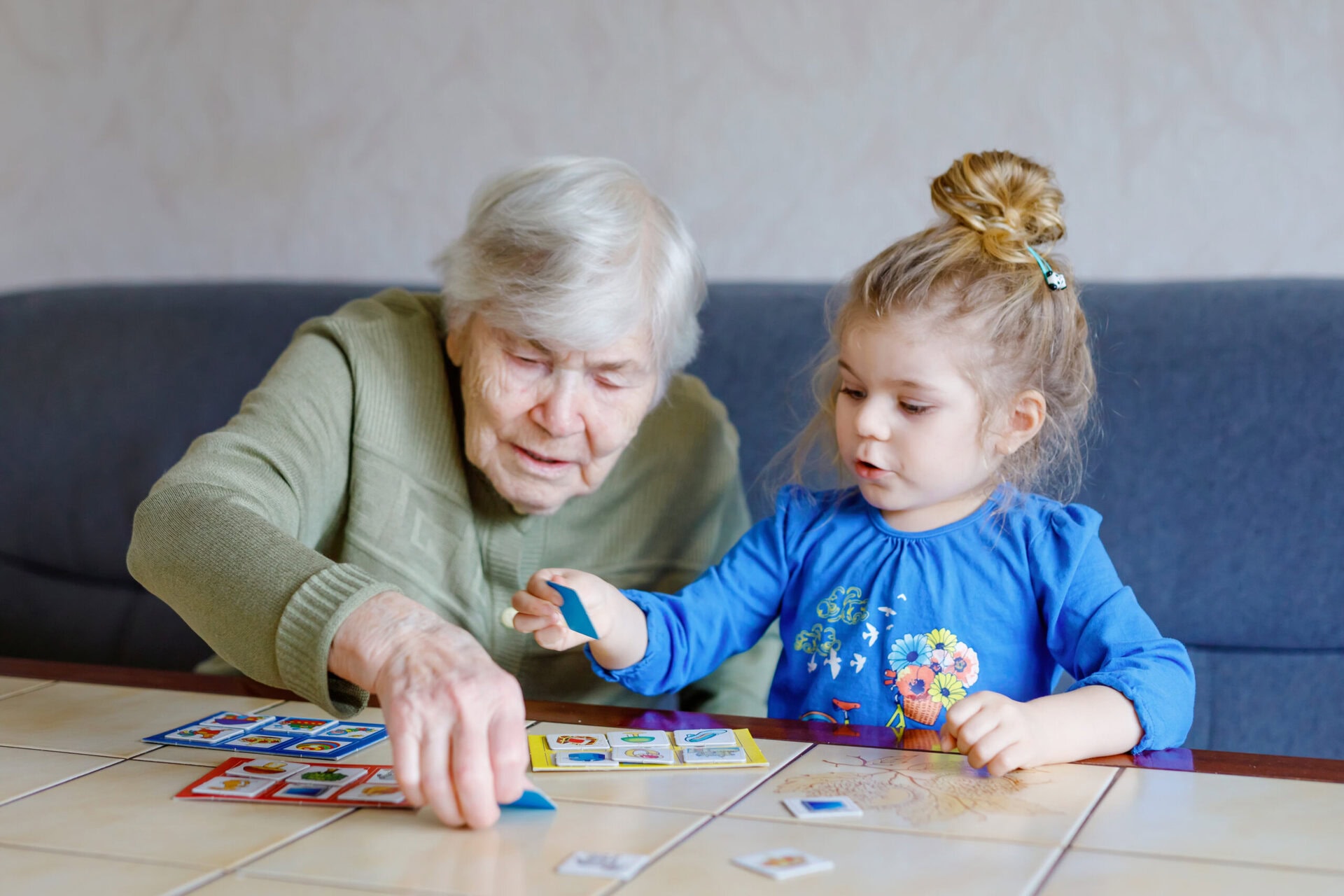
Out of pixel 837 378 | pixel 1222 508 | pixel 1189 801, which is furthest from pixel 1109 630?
pixel 1222 508

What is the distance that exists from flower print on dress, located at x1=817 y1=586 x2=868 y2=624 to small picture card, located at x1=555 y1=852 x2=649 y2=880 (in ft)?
1.96

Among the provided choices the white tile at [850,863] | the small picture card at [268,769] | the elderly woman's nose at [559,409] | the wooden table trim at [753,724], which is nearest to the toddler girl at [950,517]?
the wooden table trim at [753,724]

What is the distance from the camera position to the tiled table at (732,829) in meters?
0.77

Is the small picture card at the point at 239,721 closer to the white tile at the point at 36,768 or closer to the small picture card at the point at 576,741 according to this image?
the white tile at the point at 36,768

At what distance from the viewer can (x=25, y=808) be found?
91 cm

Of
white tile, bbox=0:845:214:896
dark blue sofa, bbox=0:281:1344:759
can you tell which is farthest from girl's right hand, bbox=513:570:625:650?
dark blue sofa, bbox=0:281:1344:759

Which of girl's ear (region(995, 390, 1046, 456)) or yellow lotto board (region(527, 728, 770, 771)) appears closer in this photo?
yellow lotto board (region(527, 728, 770, 771))

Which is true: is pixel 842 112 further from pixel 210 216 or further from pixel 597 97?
pixel 210 216

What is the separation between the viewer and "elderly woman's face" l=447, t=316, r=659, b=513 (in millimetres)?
1479

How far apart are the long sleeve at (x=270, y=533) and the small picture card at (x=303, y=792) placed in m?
0.09

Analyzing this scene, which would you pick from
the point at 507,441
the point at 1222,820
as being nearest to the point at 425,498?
the point at 507,441

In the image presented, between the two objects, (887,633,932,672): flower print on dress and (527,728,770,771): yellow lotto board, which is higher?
(527,728,770,771): yellow lotto board

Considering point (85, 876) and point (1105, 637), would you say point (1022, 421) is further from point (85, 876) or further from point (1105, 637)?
point (85, 876)

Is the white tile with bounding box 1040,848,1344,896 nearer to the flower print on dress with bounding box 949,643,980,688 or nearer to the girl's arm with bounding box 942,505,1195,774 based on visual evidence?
the girl's arm with bounding box 942,505,1195,774
